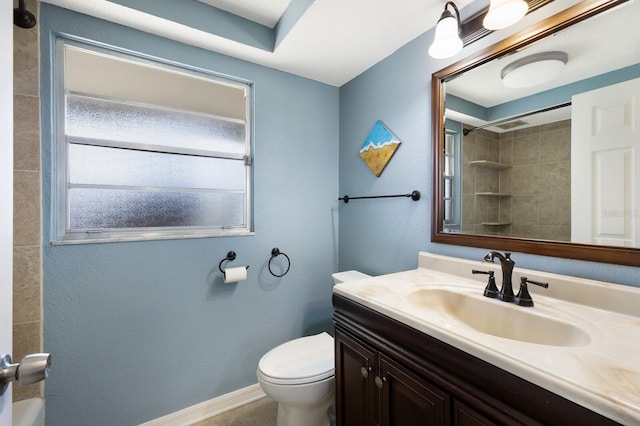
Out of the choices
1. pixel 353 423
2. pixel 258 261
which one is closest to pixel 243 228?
pixel 258 261

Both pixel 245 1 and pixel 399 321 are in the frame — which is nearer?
pixel 399 321

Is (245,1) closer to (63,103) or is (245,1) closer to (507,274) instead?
(63,103)

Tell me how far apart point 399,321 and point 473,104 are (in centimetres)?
113

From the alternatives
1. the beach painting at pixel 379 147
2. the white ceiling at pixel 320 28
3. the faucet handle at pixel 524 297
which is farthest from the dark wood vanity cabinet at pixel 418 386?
the white ceiling at pixel 320 28

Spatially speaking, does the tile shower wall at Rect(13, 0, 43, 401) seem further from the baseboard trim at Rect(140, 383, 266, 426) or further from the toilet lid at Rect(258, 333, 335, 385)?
the toilet lid at Rect(258, 333, 335, 385)

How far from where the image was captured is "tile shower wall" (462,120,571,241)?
1004mm

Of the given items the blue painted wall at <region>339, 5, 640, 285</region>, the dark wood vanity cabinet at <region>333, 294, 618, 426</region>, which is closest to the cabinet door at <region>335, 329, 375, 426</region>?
the dark wood vanity cabinet at <region>333, 294, 618, 426</region>

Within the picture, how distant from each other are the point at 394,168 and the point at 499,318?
98 cm

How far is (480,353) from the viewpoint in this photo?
0.63 meters

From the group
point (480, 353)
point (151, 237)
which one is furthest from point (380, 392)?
point (151, 237)

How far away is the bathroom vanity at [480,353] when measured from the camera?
517 mm

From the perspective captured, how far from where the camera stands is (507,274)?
959 millimetres

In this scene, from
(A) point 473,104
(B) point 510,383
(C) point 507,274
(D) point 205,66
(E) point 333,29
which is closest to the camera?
(B) point 510,383

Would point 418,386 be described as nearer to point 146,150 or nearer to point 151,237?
point 151,237
